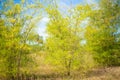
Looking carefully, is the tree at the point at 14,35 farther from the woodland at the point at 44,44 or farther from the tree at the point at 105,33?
the tree at the point at 105,33

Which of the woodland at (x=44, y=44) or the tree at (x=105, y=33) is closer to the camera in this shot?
the woodland at (x=44, y=44)

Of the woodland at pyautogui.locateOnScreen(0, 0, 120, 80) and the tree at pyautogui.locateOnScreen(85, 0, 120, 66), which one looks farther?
the tree at pyautogui.locateOnScreen(85, 0, 120, 66)

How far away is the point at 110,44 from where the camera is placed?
36.2 m

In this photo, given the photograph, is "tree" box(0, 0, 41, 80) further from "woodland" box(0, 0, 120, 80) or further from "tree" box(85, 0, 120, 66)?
"tree" box(85, 0, 120, 66)

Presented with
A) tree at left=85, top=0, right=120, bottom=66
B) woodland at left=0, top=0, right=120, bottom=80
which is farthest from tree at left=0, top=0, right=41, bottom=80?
tree at left=85, top=0, right=120, bottom=66

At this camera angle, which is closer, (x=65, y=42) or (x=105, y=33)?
(x=65, y=42)

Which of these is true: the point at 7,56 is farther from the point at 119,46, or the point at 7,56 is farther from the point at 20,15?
the point at 119,46

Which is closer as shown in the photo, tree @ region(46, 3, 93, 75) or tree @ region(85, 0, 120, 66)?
tree @ region(46, 3, 93, 75)

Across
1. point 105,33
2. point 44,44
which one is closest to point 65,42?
point 44,44

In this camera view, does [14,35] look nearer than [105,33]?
Yes

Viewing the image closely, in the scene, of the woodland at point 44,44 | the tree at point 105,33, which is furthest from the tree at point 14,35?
the tree at point 105,33

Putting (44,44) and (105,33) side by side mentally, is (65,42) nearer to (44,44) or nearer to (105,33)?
(44,44)

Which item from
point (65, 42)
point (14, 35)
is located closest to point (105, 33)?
point (65, 42)

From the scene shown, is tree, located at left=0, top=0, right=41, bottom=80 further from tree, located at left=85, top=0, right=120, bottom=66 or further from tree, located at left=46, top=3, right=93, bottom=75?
tree, located at left=85, top=0, right=120, bottom=66
